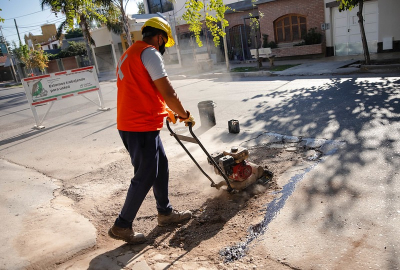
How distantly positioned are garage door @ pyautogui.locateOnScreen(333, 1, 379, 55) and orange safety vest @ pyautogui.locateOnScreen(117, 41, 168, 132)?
15475mm

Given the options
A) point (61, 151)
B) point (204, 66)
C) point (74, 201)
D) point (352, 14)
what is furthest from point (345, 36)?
point (74, 201)

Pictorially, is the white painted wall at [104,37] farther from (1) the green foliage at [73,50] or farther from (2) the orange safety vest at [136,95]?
(2) the orange safety vest at [136,95]

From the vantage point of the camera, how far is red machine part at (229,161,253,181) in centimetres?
370

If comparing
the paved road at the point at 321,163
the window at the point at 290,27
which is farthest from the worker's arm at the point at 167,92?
the window at the point at 290,27

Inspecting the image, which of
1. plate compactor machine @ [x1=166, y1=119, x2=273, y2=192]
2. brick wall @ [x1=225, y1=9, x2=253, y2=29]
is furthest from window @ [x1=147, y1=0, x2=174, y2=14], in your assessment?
plate compactor machine @ [x1=166, y1=119, x2=273, y2=192]

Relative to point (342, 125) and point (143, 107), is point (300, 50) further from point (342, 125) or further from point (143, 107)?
point (143, 107)

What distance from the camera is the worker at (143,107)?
9.21 ft

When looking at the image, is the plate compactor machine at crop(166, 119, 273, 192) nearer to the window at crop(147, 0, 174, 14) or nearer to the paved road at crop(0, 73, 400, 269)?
the paved road at crop(0, 73, 400, 269)

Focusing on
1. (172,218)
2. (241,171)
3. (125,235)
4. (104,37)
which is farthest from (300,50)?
(104,37)

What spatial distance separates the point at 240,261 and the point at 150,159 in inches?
45.8

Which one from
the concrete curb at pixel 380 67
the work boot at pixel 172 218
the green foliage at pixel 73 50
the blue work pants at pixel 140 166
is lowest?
the work boot at pixel 172 218

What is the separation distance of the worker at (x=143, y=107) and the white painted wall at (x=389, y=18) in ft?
49.6

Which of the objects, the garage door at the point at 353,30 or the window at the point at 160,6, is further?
the window at the point at 160,6

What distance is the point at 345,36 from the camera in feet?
53.2
